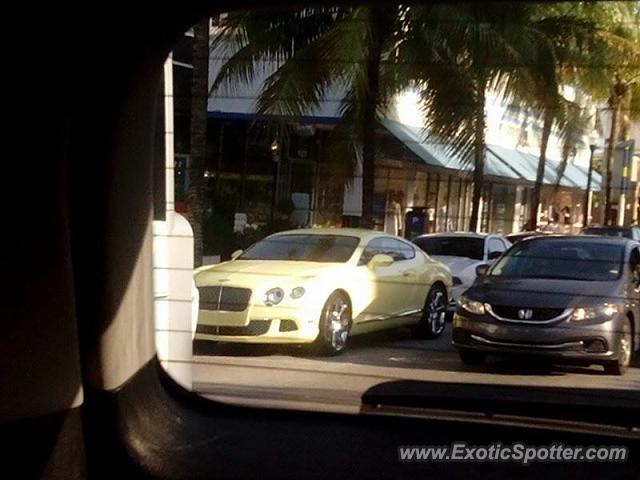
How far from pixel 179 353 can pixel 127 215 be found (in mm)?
801

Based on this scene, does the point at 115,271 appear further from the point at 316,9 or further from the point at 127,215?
the point at 316,9

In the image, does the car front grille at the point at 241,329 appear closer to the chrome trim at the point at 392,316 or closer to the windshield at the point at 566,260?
the chrome trim at the point at 392,316

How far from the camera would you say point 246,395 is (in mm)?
6211

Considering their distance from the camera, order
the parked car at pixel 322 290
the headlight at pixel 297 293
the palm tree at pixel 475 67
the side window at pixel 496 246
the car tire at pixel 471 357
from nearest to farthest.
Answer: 1. the palm tree at pixel 475 67
2. the car tire at pixel 471 357
3. the side window at pixel 496 246
4. the parked car at pixel 322 290
5. the headlight at pixel 297 293

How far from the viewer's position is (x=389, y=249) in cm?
614

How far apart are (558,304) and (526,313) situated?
0.18 metres

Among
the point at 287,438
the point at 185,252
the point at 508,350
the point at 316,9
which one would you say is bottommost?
the point at 287,438

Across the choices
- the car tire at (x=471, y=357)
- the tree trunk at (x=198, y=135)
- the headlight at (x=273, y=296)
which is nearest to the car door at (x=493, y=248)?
the car tire at (x=471, y=357)

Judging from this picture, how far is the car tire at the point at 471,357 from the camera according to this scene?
19.5ft

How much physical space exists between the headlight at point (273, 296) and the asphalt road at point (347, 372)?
248 millimetres

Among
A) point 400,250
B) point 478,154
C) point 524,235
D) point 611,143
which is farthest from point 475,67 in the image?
point 400,250

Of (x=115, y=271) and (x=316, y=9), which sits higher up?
(x=316, y=9)

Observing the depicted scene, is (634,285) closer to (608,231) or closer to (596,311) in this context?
(596,311)

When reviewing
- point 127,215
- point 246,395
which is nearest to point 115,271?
point 127,215
